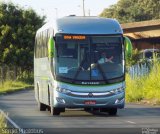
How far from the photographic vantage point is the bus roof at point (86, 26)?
885 inches

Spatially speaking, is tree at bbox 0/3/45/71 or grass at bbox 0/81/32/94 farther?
tree at bbox 0/3/45/71

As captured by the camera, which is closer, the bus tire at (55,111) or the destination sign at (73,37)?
the destination sign at (73,37)

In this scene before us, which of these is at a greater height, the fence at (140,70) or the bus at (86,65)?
the bus at (86,65)

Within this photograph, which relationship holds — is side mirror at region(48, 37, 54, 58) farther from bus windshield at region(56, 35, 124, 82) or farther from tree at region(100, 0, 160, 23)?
tree at region(100, 0, 160, 23)

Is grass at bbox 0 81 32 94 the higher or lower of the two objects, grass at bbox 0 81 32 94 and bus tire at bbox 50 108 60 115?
the lower

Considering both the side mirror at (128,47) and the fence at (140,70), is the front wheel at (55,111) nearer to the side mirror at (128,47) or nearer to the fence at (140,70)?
the side mirror at (128,47)

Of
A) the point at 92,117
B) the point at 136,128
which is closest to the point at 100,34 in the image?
the point at 92,117

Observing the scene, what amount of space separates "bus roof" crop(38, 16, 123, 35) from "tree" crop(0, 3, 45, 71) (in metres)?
42.2

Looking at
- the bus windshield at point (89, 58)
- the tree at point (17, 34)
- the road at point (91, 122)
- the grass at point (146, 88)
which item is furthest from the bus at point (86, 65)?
the tree at point (17, 34)

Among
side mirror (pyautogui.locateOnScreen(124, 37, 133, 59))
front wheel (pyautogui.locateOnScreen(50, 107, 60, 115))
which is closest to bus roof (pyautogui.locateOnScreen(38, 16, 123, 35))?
side mirror (pyautogui.locateOnScreen(124, 37, 133, 59))

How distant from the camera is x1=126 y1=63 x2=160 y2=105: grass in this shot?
32375 mm

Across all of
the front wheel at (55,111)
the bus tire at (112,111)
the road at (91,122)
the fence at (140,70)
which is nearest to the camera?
the road at (91,122)

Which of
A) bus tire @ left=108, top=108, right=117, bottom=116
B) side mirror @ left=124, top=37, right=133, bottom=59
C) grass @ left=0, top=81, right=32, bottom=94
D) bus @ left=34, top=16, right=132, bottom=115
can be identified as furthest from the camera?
grass @ left=0, top=81, right=32, bottom=94

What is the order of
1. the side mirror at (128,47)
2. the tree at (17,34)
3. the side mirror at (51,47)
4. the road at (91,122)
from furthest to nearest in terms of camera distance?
1. the tree at (17,34)
2. the side mirror at (128,47)
3. the side mirror at (51,47)
4. the road at (91,122)
